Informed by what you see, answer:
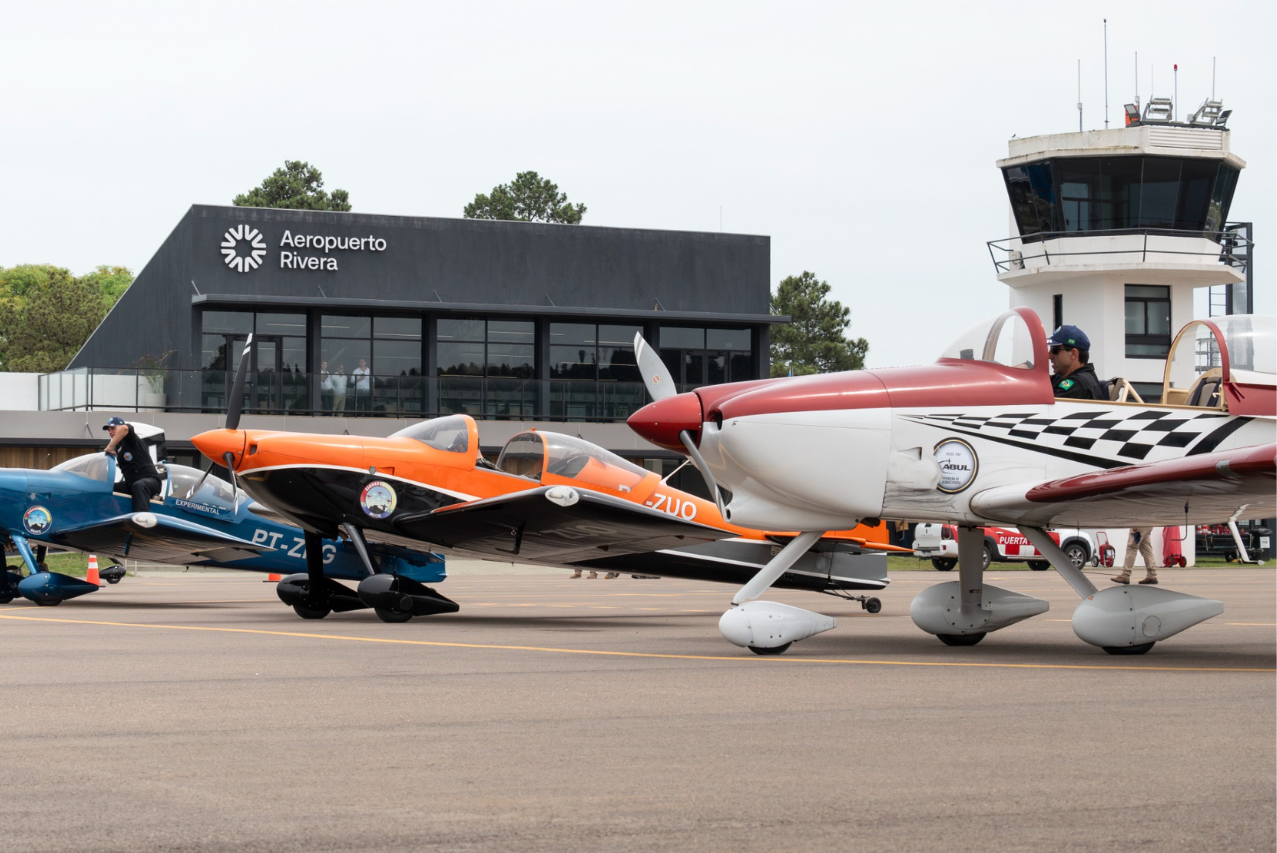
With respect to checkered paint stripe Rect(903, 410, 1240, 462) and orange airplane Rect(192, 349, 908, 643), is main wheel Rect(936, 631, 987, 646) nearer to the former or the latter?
checkered paint stripe Rect(903, 410, 1240, 462)

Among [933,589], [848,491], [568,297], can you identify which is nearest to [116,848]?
[848,491]

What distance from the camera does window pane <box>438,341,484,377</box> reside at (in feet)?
137

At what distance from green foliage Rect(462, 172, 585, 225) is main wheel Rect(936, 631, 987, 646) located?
7691 centimetres

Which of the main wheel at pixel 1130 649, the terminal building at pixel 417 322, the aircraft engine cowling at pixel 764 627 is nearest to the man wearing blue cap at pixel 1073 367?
the main wheel at pixel 1130 649

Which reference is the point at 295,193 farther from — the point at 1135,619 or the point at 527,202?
the point at 1135,619

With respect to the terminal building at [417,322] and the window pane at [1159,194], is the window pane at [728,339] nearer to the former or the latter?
the terminal building at [417,322]

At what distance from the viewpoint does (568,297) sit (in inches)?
1674

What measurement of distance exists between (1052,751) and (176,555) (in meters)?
13.5

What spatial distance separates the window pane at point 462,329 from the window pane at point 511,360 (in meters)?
0.55

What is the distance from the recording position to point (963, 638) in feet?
34.0

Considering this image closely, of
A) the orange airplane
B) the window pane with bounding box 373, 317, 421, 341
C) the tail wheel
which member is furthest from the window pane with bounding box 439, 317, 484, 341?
the tail wheel

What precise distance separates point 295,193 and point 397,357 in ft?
154

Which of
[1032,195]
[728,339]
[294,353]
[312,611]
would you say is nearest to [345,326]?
[294,353]

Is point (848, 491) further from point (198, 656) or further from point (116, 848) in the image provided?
point (116, 848)
